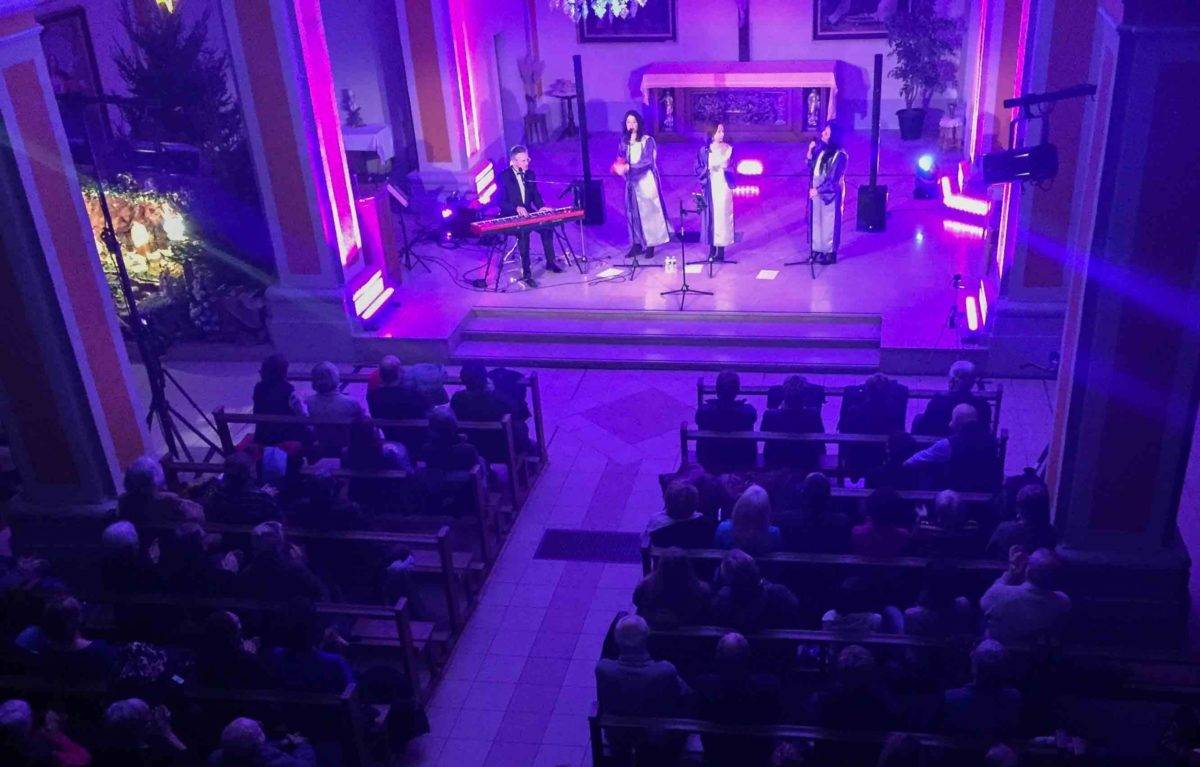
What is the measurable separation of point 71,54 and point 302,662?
33.5 feet

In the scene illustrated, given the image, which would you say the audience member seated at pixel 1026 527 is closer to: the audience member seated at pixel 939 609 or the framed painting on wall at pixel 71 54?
the audience member seated at pixel 939 609

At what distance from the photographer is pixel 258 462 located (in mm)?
8094

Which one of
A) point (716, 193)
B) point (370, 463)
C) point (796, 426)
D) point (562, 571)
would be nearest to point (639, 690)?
point (562, 571)

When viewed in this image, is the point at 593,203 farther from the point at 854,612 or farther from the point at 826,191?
the point at 854,612

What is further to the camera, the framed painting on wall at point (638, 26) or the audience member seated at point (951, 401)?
the framed painting on wall at point (638, 26)

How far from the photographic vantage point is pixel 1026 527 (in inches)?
244

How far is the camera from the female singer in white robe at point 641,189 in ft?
38.7

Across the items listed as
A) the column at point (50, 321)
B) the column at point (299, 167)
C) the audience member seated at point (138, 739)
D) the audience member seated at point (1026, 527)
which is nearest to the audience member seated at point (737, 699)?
the audience member seated at point (1026, 527)

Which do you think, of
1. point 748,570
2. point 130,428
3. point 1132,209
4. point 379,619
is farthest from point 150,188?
point 1132,209

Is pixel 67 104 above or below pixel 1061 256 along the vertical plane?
above

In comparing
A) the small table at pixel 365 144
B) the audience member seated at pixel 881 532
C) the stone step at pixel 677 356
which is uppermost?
the small table at pixel 365 144

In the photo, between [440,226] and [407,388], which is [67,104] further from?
[440,226]

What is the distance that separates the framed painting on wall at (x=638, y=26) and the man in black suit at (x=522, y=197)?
5499 mm

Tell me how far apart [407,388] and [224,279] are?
433 centimetres
